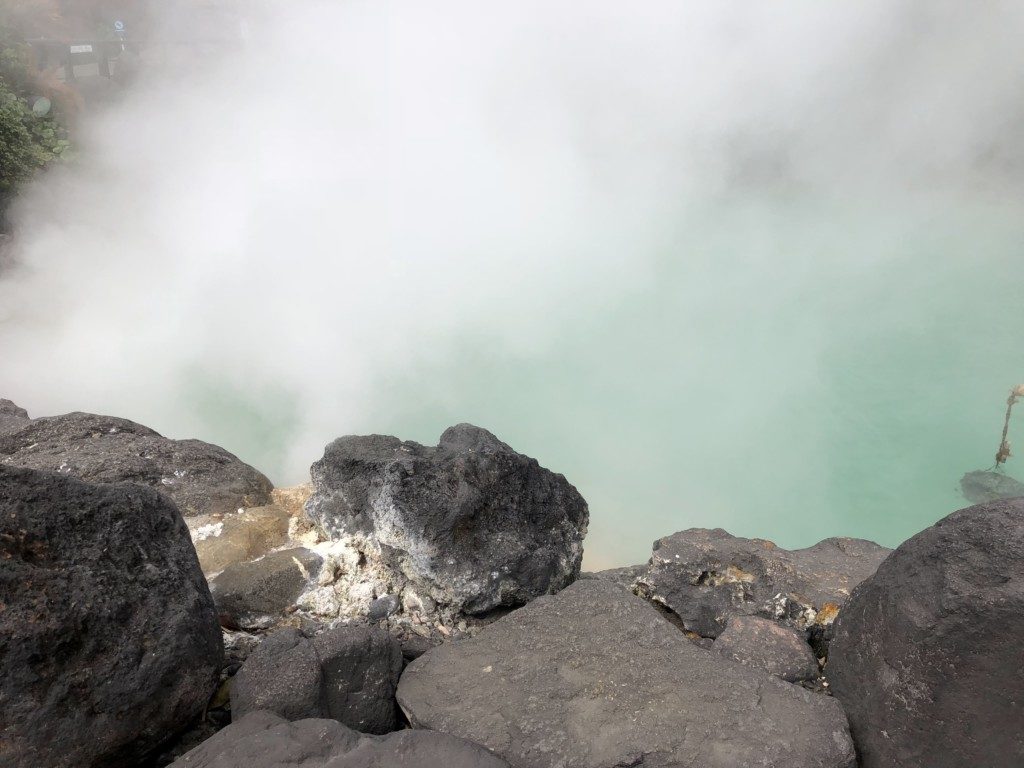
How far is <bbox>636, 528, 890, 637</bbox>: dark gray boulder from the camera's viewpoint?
10.5ft

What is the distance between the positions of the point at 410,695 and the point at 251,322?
1026 cm

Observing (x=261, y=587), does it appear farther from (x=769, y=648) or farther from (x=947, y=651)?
(x=947, y=651)

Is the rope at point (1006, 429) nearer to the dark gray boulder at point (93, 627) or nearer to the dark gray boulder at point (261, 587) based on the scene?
the dark gray boulder at point (261, 587)

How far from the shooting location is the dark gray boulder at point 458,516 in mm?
3158

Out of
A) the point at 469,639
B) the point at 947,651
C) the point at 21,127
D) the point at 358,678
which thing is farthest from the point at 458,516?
the point at 21,127

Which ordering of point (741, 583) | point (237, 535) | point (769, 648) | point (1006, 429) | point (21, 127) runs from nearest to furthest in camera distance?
point (769, 648) < point (741, 583) < point (237, 535) < point (1006, 429) < point (21, 127)

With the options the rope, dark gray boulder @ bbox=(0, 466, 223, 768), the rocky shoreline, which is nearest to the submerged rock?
the rope

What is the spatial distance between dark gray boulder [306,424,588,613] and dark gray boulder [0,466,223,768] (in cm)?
88

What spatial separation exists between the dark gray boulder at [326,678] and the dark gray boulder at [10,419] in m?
2.70

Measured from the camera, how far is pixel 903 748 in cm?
229

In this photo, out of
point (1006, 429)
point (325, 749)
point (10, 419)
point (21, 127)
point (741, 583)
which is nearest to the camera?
point (325, 749)

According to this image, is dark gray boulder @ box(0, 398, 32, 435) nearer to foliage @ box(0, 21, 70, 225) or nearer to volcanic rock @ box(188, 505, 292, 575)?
volcanic rock @ box(188, 505, 292, 575)

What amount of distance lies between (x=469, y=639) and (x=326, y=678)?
0.56m

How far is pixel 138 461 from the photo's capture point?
4004 millimetres
